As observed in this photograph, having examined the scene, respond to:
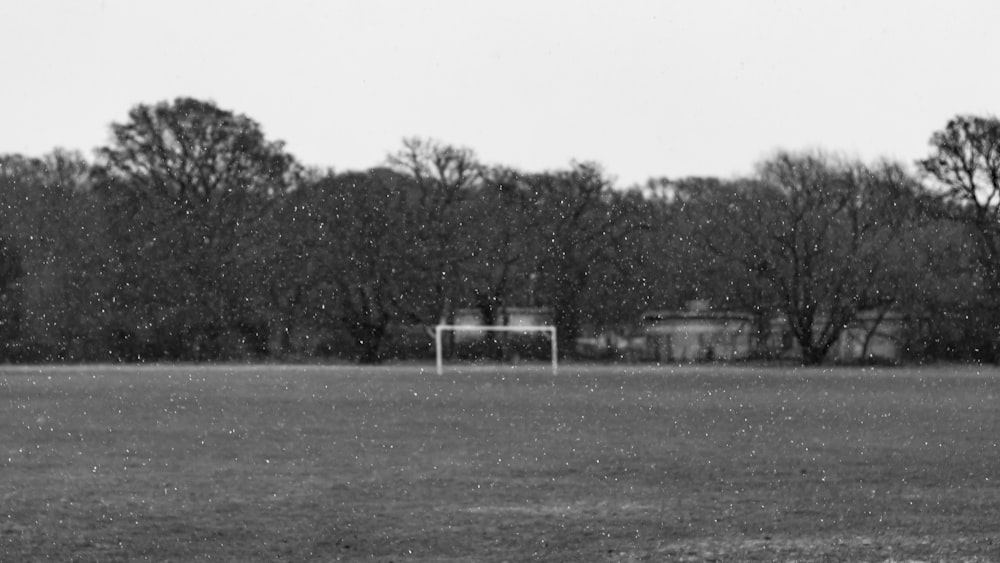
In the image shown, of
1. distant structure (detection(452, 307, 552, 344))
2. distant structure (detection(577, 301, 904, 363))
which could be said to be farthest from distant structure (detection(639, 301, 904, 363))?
distant structure (detection(452, 307, 552, 344))

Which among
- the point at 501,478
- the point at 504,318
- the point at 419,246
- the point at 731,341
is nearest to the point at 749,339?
the point at 731,341

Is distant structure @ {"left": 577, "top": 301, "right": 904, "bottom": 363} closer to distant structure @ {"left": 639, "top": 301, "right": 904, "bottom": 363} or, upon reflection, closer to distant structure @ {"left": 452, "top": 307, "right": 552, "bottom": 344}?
distant structure @ {"left": 639, "top": 301, "right": 904, "bottom": 363}

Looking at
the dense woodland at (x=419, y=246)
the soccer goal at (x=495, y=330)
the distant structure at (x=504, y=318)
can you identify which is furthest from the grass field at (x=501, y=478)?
the distant structure at (x=504, y=318)

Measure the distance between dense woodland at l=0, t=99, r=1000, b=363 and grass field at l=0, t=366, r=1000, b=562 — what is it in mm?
21324

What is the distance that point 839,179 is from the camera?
56.9 metres

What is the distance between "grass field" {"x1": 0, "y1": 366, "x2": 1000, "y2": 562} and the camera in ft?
36.6

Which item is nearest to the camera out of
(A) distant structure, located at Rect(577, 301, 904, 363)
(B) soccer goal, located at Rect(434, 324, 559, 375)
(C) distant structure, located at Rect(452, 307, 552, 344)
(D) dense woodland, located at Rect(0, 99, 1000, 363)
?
(B) soccer goal, located at Rect(434, 324, 559, 375)

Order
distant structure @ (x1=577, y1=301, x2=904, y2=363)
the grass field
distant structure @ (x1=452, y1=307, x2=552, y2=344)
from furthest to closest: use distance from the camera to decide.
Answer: distant structure @ (x1=452, y1=307, x2=552, y2=344) → distant structure @ (x1=577, y1=301, x2=904, y2=363) → the grass field

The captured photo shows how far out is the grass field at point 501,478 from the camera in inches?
440

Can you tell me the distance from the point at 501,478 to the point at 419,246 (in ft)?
144

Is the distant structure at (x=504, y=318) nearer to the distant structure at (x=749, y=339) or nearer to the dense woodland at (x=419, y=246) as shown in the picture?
the dense woodland at (x=419, y=246)

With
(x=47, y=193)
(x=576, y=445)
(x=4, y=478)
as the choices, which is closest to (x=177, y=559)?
(x=4, y=478)

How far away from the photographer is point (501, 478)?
1612 cm

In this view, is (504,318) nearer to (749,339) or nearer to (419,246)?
(419,246)
